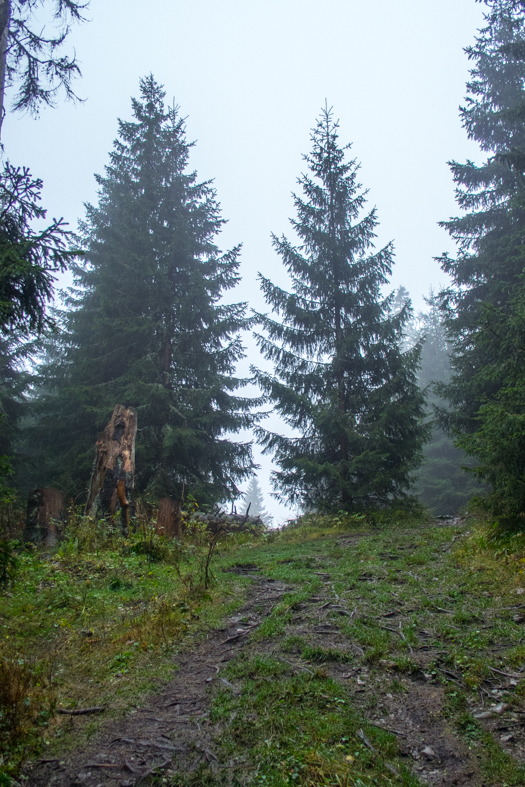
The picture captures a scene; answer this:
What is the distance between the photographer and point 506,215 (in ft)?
49.8

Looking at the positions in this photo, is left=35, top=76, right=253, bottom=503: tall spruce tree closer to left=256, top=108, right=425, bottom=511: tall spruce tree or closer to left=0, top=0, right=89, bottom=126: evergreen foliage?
left=256, top=108, right=425, bottom=511: tall spruce tree

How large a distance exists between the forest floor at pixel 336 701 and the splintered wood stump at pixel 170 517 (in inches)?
183

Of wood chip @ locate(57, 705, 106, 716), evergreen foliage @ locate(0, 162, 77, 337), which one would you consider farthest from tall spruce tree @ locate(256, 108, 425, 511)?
wood chip @ locate(57, 705, 106, 716)

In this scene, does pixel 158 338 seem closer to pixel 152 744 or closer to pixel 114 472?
pixel 114 472

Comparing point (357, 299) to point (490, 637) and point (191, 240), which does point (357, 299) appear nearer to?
point (191, 240)

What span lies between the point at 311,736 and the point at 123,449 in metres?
8.59

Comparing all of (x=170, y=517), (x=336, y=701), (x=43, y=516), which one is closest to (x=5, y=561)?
(x=336, y=701)

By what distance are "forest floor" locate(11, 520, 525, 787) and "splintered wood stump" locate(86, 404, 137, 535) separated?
4.66m

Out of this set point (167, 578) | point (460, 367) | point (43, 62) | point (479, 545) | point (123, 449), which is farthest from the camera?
point (460, 367)

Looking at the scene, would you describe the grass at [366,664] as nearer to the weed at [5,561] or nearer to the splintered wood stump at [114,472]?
the weed at [5,561]

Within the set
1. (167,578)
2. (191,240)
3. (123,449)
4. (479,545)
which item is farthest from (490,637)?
(191,240)

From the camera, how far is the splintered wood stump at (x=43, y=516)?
9195 millimetres

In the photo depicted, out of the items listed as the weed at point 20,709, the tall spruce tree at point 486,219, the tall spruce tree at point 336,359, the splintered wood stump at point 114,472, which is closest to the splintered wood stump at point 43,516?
the splintered wood stump at point 114,472

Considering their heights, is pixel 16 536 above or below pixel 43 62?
below
